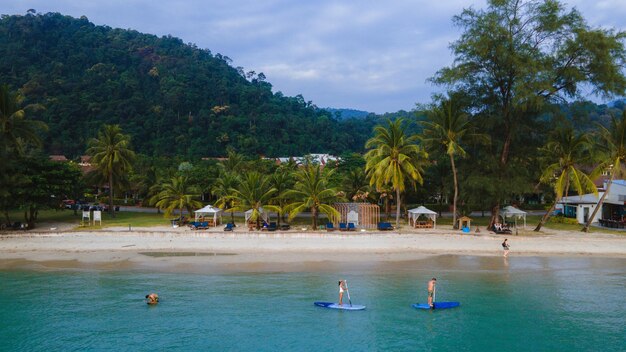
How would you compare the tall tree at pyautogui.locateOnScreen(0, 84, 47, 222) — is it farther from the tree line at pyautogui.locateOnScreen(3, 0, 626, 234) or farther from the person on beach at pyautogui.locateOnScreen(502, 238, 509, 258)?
the person on beach at pyautogui.locateOnScreen(502, 238, 509, 258)

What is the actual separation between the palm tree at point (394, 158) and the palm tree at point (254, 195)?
853cm

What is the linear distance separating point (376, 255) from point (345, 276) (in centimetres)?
549

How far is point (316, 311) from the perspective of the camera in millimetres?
19984

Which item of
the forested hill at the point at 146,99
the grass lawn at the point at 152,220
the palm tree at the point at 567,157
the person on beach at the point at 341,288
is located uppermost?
the forested hill at the point at 146,99

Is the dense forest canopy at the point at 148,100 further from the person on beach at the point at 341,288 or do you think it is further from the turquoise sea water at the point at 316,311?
the person on beach at the point at 341,288

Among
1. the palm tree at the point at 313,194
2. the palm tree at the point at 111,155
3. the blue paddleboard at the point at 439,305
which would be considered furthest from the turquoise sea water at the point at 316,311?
the palm tree at the point at 111,155

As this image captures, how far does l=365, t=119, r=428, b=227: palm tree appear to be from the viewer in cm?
3712

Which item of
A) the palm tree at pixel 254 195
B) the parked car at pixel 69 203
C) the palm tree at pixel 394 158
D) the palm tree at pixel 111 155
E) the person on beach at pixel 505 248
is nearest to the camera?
the person on beach at pixel 505 248

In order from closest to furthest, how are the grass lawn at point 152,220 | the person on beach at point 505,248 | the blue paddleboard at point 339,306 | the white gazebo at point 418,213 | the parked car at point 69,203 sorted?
the blue paddleboard at point 339,306 → the person on beach at point 505,248 → the white gazebo at point 418,213 → the grass lawn at point 152,220 → the parked car at point 69,203

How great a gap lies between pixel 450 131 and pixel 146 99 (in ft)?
307

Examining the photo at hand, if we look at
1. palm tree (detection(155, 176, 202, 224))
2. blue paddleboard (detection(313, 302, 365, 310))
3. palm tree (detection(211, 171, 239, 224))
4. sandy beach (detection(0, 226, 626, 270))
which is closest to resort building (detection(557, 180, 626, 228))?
sandy beach (detection(0, 226, 626, 270))

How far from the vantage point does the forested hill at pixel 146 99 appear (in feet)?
322

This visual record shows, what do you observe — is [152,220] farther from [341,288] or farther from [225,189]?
[341,288]

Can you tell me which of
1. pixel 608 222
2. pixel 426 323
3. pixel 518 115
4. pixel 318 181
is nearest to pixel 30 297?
pixel 426 323
